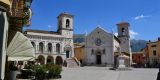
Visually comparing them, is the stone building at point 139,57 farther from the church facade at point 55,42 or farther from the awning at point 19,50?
the awning at point 19,50

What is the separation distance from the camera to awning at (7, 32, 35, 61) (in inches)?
329

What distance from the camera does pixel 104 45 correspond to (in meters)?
64.0

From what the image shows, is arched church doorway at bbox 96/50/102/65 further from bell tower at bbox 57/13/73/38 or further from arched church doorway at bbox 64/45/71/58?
bell tower at bbox 57/13/73/38

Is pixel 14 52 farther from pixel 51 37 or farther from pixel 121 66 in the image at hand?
pixel 51 37

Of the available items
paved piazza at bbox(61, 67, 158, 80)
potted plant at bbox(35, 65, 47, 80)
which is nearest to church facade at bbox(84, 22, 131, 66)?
paved piazza at bbox(61, 67, 158, 80)

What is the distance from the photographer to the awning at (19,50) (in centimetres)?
835

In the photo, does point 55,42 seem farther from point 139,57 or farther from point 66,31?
point 139,57

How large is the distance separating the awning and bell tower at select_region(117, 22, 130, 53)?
58.0 m

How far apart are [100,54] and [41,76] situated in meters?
45.7

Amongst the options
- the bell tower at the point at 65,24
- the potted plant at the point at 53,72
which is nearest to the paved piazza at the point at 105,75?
the potted plant at the point at 53,72

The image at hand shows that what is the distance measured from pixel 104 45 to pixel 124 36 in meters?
6.10

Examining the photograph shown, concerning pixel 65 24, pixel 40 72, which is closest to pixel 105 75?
pixel 40 72

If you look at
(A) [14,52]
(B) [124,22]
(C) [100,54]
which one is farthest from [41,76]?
(B) [124,22]

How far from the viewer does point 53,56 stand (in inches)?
2242
